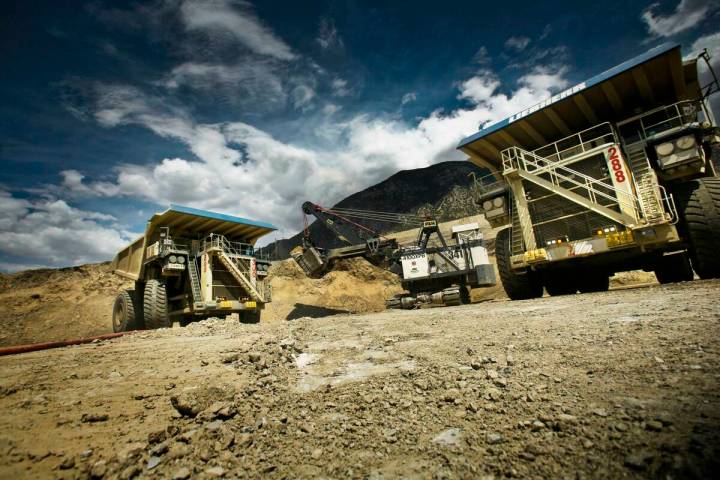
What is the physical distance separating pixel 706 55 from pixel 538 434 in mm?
9860

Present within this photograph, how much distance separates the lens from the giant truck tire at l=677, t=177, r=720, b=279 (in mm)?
5988

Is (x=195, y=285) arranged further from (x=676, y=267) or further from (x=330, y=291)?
(x=676, y=267)

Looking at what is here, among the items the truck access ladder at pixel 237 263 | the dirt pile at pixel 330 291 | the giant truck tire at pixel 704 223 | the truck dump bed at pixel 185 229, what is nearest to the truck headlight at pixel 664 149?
the giant truck tire at pixel 704 223

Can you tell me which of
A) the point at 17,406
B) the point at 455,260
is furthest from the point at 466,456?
the point at 455,260

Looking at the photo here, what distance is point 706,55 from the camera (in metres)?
6.83

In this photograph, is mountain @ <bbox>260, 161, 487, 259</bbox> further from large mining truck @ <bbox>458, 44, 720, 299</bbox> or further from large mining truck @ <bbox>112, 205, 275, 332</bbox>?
large mining truck @ <bbox>458, 44, 720, 299</bbox>

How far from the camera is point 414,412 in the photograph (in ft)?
6.44

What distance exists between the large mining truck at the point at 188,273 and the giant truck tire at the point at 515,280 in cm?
983

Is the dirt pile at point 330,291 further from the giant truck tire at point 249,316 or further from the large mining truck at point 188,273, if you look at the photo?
the large mining truck at point 188,273

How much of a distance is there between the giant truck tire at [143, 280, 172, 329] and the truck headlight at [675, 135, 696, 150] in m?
15.1

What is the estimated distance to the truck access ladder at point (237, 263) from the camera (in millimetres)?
13289

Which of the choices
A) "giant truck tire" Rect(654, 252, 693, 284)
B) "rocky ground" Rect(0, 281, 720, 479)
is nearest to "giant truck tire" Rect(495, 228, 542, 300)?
"giant truck tire" Rect(654, 252, 693, 284)

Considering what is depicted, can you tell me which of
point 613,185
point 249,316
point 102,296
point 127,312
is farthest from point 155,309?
point 102,296

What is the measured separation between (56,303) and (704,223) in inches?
1248
